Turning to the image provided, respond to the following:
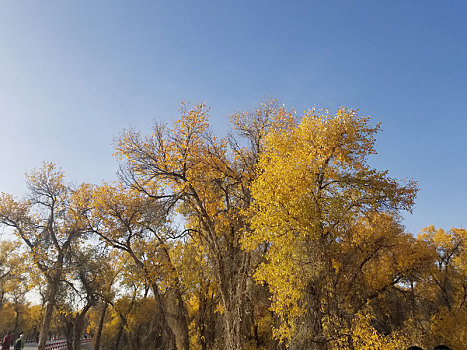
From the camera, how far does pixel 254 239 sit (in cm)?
1165

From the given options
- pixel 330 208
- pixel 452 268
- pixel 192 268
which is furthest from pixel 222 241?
pixel 452 268

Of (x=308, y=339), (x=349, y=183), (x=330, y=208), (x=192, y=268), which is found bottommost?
(x=308, y=339)

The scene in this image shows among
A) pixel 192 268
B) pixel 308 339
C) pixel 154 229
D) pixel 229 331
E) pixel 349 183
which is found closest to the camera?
pixel 308 339

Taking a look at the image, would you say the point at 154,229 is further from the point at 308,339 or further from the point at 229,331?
the point at 308,339

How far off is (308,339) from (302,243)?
→ 3545 millimetres

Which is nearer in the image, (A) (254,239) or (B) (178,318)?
(A) (254,239)

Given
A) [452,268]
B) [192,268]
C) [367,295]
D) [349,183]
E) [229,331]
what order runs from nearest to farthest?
[229,331] < [349,183] < [192,268] < [367,295] < [452,268]

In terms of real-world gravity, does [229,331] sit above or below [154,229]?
below

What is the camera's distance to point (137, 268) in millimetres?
14914

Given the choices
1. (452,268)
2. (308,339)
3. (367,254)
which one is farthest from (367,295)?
(452,268)

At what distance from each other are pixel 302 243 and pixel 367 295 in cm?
1095

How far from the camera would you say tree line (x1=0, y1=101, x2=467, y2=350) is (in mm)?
11414

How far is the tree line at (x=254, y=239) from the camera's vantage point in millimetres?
11414

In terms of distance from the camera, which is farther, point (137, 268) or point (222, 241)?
point (222, 241)
